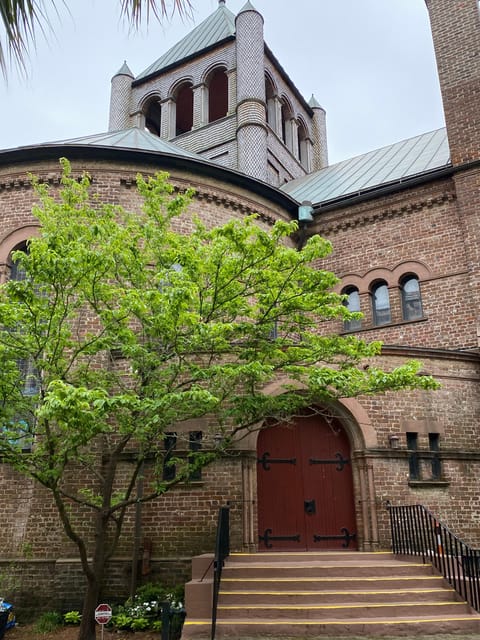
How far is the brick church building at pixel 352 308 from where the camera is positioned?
1082 centimetres

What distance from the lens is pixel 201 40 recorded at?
3011 cm

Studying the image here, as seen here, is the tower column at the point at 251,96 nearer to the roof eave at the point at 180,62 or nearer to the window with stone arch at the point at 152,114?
the roof eave at the point at 180,62

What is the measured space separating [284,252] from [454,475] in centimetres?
628

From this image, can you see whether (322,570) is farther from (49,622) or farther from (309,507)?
(49,622)

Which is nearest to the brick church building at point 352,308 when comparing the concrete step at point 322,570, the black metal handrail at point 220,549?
the black metal handrail at point 220,549

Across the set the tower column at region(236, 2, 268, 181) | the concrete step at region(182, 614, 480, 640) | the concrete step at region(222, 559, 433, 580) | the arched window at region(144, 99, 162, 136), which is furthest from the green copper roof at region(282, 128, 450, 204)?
the concrete step at region(182, 614, 480, 640)

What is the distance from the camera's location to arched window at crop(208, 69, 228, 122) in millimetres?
28228

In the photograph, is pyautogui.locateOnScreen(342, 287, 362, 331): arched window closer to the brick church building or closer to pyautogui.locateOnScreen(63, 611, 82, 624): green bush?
the brick church building

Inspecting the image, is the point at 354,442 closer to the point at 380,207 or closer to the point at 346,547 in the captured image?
the point at 346,547

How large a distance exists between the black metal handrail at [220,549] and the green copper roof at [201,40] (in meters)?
24.8

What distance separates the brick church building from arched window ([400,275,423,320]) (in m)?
0.03

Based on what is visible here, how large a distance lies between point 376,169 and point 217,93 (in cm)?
1265

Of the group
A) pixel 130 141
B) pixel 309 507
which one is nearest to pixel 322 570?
pixel 309 507

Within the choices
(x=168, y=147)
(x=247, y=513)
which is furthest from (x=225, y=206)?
(x=247, y=513)
